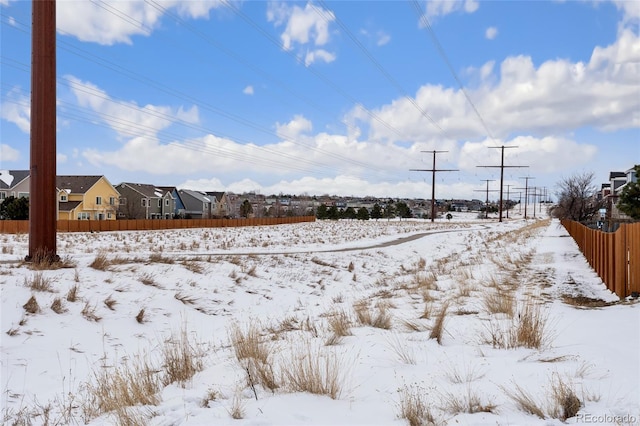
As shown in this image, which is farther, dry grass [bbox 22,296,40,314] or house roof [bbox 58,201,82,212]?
house roof [bbox 58,201,82,212]

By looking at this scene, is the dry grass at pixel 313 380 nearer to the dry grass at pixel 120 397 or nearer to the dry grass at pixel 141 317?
the dry grass at pixel 120 397

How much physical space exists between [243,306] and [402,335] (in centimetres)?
652

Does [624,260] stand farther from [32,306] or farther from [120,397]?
[32,306]

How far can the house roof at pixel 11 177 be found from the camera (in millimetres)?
68781

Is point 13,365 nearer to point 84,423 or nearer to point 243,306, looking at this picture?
point 84,423

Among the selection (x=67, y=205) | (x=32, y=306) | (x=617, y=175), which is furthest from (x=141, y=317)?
(x=617, y=175)

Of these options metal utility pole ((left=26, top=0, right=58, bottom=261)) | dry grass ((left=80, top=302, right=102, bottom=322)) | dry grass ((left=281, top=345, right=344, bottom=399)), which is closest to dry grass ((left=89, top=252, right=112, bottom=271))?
metal utility pole ((left=26, top=0, right=58, bottom=261))

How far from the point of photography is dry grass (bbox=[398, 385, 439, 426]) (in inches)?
151

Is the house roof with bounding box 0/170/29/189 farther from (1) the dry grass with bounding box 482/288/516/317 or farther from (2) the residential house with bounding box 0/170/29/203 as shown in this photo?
(1) the dry grass with bounding box 482/288/516/317

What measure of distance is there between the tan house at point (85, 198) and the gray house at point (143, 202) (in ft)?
8.58

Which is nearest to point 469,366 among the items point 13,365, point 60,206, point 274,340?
point 274,340

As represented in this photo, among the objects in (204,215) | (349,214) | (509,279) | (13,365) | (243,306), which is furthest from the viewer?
(349,214)

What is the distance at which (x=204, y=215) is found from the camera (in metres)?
107

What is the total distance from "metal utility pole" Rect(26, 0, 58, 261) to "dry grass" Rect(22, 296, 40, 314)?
3001mm
